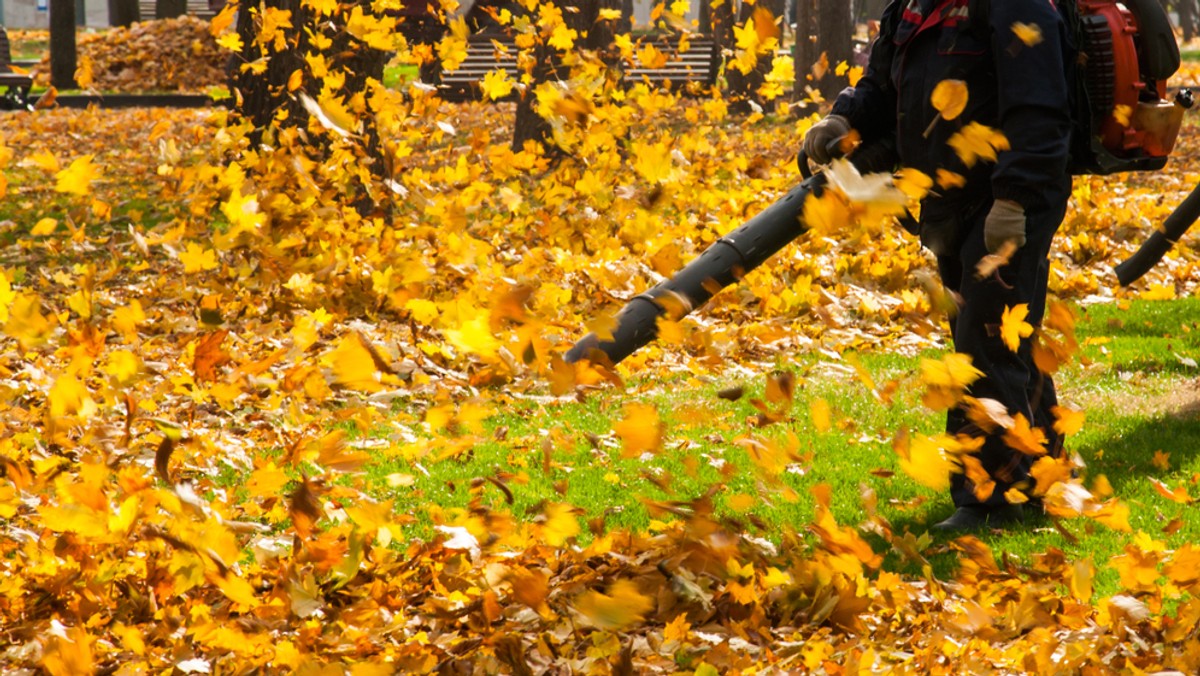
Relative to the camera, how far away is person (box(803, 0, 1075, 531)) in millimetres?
3705

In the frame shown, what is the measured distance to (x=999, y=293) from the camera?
3965 mm

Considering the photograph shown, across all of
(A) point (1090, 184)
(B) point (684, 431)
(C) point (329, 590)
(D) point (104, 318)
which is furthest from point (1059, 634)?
(A) point (1090, 184)

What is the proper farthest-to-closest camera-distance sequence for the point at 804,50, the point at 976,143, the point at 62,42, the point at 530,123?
the point at 62,42, the point at 804,50, the point at 530,123, the point at 976,143

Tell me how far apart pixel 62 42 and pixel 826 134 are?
1981 cm

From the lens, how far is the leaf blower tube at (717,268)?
409 cm

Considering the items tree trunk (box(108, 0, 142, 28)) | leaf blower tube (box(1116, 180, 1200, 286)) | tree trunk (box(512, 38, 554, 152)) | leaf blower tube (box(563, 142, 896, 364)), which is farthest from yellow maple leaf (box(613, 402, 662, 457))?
tree trunk (box(108, 0, 142, 28))

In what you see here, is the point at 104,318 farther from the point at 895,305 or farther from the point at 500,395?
the point at 895,305

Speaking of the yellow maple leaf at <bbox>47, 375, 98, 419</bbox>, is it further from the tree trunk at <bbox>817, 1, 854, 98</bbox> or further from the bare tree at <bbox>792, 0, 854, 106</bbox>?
the tree trunk at <bbox>817, 1, 854, 98</bbox>

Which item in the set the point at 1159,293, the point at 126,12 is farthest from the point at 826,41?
the point at 126,12

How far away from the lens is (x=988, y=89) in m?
3.86

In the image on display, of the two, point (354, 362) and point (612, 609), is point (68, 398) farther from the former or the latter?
point (612, 609)

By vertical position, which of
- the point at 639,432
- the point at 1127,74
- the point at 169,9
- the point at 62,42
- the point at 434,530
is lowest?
the point at 62,42

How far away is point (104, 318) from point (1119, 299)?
620cm

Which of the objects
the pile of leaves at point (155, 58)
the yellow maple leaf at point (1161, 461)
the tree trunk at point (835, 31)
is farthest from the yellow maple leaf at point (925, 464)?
the pile of leaves at point (155, 58)
